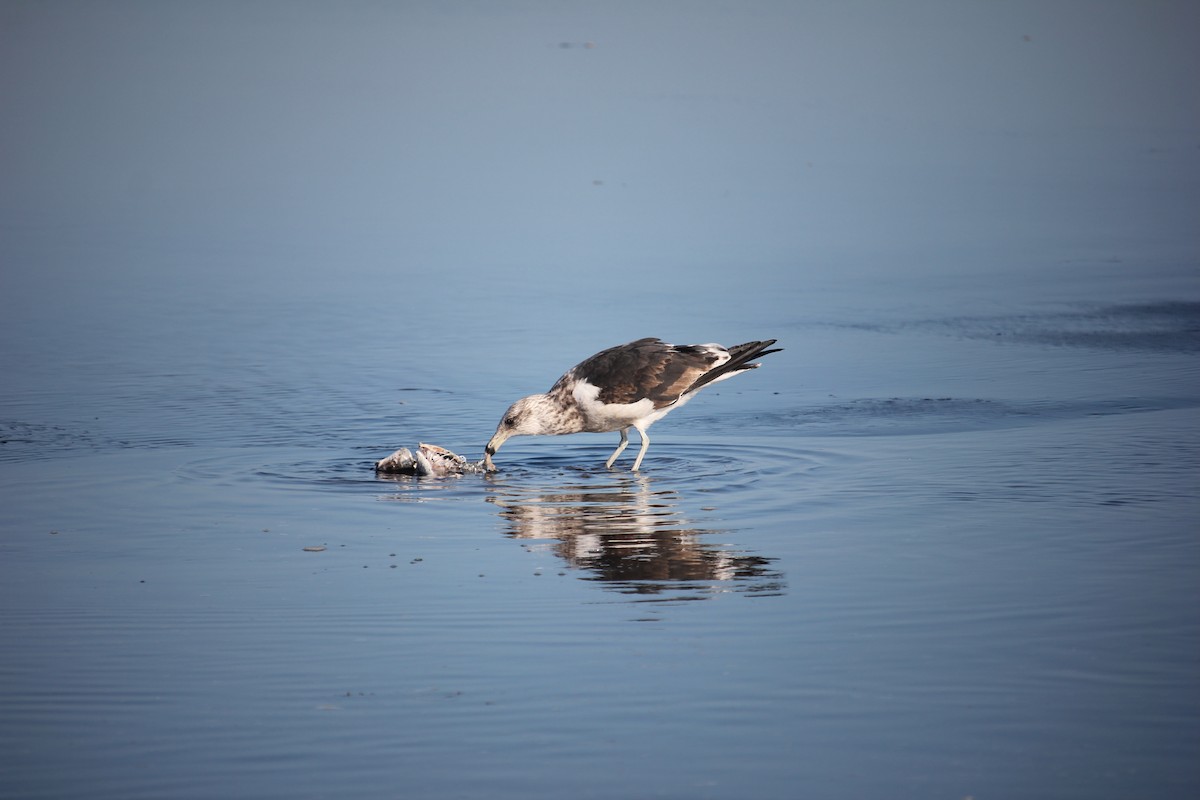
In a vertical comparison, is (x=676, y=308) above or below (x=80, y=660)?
above

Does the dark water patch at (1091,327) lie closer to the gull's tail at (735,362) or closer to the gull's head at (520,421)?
the gull's tail at (735,362)

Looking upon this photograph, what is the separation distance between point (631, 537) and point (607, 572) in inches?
32.2

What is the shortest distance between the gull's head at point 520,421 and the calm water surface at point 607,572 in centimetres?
28

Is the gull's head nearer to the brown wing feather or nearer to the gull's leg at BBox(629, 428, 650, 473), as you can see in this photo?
the brown wing feather

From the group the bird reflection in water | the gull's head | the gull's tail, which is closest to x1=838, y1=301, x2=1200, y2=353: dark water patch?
the gull's tail

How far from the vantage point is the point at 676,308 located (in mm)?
16078

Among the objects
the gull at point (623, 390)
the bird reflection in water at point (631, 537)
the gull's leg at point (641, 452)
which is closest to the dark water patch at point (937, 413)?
the gull at point (623, 390)

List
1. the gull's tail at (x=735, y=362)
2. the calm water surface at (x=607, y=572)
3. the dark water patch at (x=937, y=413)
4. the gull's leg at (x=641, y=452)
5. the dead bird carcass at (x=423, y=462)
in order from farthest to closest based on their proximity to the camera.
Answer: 1. the gull's tail at (x=735, y=362)
2. the dark water patch at (x=937, y=413)
3. the gull's leg at (x=641, y=452)
4. the dead bird carcass at (x=423, y=462)
5. the calm water surface at (x=607, y=572)

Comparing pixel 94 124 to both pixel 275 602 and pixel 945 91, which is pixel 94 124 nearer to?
pixel 945 91

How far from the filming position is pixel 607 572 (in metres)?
7.95

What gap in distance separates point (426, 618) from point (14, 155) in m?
20.4

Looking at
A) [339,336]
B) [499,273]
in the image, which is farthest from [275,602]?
[499,273]

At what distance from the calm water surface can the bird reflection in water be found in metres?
0.04

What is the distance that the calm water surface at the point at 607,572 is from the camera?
18.0ft
